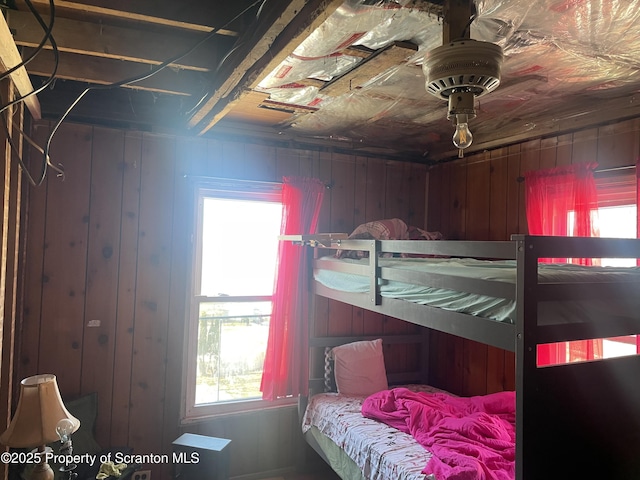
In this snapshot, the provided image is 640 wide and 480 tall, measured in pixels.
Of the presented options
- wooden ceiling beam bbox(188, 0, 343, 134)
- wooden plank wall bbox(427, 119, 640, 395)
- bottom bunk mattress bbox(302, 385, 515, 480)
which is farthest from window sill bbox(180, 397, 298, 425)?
wooden ceiling beam bbox(188, 0, 343, 134)

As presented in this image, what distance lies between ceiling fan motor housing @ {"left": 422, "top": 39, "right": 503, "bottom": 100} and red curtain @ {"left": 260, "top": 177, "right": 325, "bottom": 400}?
79.8 inches

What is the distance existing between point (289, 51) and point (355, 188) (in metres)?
2.10

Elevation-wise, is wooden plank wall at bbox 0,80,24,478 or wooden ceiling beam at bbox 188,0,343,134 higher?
wooden ceiling beam at bbox 188,0,343,134

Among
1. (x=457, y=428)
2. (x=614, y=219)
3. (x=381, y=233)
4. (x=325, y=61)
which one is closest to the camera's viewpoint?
(x=325, y=61)

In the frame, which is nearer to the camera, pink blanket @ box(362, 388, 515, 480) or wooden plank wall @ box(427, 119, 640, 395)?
pink blanket @ box(362, 388, 515, 480)

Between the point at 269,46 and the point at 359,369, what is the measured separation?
240 cm

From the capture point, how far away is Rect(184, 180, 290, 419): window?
121 inches

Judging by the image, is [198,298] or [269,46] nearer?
[269,46]

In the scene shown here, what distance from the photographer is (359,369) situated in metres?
3.21

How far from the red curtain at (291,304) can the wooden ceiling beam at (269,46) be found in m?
1.15

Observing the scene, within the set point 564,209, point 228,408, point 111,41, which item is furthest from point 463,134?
point 228,408

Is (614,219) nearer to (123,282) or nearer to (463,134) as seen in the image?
(463,134)

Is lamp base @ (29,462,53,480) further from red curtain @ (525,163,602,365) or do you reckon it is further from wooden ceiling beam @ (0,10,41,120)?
red curtain @ (525,163,602,365)

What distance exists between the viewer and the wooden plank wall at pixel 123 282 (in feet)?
8.73
